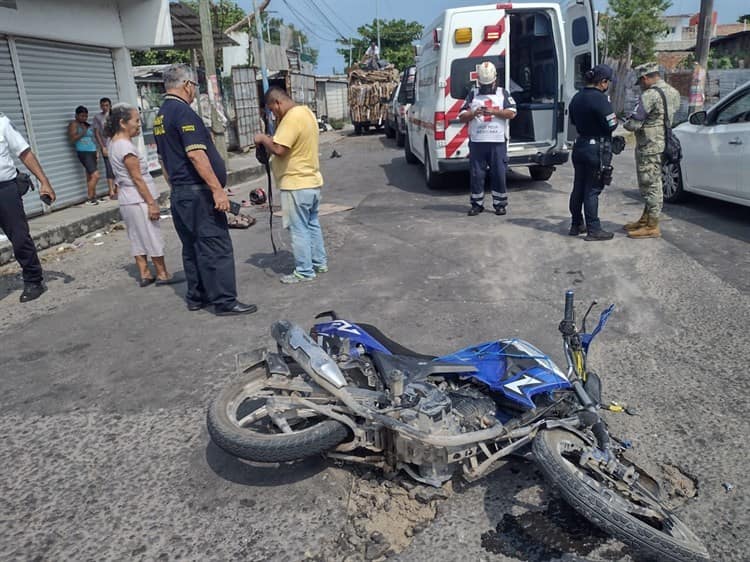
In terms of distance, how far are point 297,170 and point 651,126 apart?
147 inches

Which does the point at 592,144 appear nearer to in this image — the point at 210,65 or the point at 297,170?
the point at 297,170

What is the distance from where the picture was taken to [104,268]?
23.1 feet

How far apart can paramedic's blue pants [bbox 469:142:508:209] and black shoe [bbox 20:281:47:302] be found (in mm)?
5197

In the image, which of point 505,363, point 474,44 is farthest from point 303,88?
point 505,363

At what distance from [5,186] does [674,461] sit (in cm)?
567

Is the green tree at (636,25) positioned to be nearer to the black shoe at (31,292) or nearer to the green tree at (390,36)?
the green tree at (390,36)

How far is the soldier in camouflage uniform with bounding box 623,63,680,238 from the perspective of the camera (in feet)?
20.9

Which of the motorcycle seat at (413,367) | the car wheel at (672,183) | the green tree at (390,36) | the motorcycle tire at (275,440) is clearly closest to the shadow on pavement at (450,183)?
the car wheel at (672,183)

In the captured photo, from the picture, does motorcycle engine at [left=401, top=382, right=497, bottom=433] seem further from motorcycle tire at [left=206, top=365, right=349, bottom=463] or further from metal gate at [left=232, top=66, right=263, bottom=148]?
metal gate at [left=232, top=66, right=263, bottom=148]

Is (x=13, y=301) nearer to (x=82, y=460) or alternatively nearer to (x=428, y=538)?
(x=82, y=460)

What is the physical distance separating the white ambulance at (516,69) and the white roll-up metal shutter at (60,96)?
5716 millimetres

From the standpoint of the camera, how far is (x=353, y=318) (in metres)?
4.96

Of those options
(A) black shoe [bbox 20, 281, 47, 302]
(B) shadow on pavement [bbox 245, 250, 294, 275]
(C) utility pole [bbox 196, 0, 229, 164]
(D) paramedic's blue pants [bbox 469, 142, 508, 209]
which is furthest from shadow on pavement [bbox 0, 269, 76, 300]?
(C) utility pole [bbox 196, 0, 229, 164]

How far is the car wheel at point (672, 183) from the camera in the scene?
807cm
